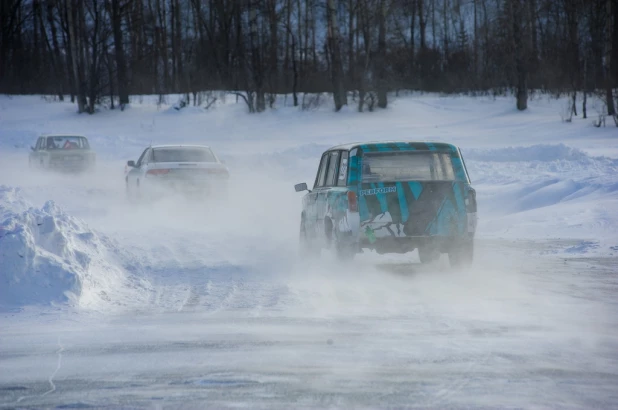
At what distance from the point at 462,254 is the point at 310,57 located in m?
56.5

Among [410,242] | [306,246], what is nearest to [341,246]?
[410,242]

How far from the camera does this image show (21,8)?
222ft

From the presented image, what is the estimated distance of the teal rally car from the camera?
36.0ft

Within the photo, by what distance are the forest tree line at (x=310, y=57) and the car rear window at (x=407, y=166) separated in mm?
27317

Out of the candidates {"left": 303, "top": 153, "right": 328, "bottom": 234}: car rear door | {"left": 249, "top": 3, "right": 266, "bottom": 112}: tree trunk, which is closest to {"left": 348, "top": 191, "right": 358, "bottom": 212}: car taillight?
{"left": 303, "top": 153, "right": 328, "bottom": 234}: car rear door

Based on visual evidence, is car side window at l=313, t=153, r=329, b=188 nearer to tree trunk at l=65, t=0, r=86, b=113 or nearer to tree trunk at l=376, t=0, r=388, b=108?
tree trunk at l=376, t=0, r=388, b=108

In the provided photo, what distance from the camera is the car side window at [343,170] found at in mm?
11261

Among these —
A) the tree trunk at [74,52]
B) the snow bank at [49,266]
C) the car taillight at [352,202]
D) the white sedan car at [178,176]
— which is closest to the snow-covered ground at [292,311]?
the snow bank at [49,266]

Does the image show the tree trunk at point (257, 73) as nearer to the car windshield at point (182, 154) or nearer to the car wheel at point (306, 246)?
the car windshield at point (182, 154)

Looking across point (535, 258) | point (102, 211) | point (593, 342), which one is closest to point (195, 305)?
point (593, 342)

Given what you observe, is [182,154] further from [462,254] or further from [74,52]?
[74,52]

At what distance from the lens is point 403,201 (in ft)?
35.9

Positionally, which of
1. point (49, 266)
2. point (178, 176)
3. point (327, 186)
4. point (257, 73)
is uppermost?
point (257, 73)

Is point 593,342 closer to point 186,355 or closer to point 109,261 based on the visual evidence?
point 186,355
